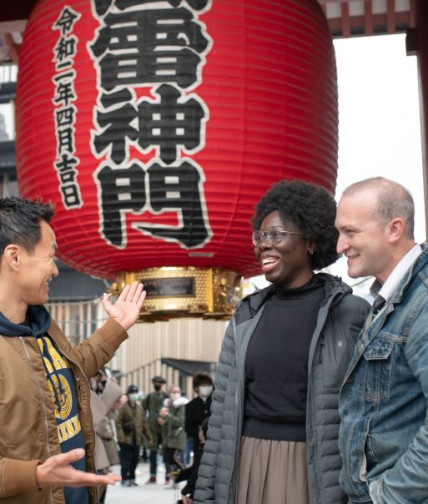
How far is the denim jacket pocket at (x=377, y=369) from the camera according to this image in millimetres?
1773

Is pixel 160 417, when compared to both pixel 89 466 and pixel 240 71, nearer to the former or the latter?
pixel 240 71

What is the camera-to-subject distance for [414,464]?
5.35ft

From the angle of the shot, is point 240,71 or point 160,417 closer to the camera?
point 240,71

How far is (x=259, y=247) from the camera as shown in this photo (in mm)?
2426

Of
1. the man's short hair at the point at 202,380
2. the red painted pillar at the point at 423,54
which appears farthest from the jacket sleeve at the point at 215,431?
the man's short hair at the point at 202,380

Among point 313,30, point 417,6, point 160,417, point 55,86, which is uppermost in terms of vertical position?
point 417,6

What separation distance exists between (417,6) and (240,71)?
68.2 inches

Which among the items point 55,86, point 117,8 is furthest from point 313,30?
point 55,86

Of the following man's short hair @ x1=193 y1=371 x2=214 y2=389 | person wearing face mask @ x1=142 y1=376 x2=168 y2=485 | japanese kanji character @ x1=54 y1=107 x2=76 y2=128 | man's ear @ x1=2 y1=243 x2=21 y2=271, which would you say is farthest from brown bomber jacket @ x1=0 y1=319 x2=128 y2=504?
person wearing face mask @ x1=142 y1=376 x2=168 y2=485

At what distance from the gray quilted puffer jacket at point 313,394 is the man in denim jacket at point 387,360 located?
240 millimetres

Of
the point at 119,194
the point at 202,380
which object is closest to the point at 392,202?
the point at 119,194

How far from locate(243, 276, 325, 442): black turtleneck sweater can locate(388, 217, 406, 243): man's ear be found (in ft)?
1.82

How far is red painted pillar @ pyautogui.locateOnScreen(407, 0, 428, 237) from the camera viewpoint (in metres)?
4.45

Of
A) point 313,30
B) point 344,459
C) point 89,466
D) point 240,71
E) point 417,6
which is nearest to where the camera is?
point 344,459
